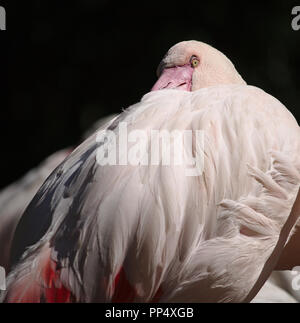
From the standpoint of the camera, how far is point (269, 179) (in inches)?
73.4

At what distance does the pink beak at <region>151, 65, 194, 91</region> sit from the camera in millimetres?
2549

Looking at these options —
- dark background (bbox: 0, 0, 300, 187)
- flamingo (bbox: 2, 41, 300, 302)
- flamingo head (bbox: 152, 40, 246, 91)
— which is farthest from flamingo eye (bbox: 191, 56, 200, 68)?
dark background (bbox: 0, 0, 300, 187)

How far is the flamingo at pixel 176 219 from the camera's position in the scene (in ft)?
5.84

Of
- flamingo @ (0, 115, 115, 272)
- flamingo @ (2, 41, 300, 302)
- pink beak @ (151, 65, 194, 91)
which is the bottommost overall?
flamingo @ (0, 115, 115, 272)

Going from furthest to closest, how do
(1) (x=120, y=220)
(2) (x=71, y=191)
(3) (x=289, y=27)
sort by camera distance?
(3) (x=289, y=27) → (2) (x=71, y=191) → (1) (x=120, y=220)

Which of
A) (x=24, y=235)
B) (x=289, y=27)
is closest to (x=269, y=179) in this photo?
(x=24, y=235)

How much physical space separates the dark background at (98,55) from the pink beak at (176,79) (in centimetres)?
183

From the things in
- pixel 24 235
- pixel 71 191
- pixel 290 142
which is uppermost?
pixel 290 142

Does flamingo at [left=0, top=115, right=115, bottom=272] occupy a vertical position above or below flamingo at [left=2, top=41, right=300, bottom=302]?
below

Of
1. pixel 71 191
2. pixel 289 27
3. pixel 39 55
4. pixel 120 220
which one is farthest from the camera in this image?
pixel 39 55

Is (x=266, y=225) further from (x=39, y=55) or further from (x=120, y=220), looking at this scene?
(x=39, y=55)

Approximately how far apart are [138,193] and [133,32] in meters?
2.97

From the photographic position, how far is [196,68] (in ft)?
8.60

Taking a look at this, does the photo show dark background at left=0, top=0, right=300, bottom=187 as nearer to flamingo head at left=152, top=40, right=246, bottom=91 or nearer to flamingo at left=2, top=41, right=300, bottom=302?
flamingo head at left=152, top=40, right=246, bottom=91
